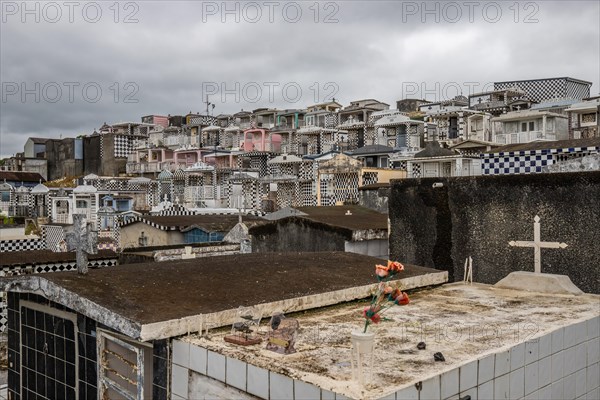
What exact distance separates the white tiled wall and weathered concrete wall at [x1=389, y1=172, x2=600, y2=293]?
2.82 metres

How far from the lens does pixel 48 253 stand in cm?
1677

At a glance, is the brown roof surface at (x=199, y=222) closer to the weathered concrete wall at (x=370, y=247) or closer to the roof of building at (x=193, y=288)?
the weathered concrete wall at (x=370, y=247)

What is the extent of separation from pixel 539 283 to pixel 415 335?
393 cm

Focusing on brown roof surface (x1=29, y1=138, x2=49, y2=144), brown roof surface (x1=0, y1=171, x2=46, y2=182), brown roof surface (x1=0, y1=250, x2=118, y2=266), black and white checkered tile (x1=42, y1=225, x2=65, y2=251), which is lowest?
black and white checkered tile (x1=42, y1=225, x2=65, y2=251)

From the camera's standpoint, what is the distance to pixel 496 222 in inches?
422

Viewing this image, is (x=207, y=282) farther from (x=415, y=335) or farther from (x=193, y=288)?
(x=415, y=335)

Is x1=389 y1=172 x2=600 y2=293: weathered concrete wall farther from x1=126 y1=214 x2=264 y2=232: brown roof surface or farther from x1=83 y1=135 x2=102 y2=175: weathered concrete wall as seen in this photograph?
x1=83 y1=135 x2=102 y2=175: weathered concrete wall

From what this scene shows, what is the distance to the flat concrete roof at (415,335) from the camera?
479cm

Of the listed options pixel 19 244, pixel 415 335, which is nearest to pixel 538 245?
pixel 415 335

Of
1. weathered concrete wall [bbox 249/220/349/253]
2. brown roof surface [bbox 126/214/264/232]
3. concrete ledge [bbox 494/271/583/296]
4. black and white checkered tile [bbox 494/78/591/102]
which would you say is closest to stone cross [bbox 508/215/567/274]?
concrete ledge [bbox 494/271/583/296]

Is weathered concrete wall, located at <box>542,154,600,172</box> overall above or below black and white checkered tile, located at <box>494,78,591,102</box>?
below

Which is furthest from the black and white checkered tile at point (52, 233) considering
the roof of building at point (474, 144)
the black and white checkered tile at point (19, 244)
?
the roof of building at point (474, 144)

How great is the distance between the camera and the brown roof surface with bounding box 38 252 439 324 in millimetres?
6254

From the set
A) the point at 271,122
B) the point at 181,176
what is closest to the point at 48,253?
the point at 181,176
